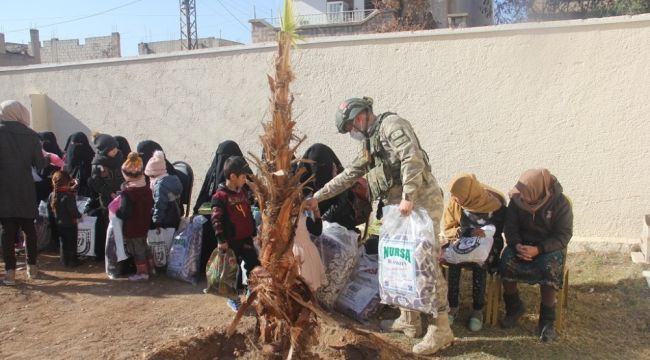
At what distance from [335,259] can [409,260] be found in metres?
1.03

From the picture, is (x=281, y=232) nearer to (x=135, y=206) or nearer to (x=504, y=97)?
(x=135, y=206)

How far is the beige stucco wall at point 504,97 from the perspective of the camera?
18.7ft

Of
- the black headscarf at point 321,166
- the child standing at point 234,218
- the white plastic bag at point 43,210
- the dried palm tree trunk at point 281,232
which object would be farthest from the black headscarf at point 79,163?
the dried palm tree trunk at point 281,232

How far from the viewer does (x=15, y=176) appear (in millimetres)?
5348

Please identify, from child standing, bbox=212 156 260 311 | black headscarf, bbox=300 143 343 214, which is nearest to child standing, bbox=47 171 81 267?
child standing, bbox=212 156 260 311

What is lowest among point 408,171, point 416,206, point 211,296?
point 211,296

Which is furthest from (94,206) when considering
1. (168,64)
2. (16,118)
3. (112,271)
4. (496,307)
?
(496,307)

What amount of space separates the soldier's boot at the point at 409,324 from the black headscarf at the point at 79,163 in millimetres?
4175

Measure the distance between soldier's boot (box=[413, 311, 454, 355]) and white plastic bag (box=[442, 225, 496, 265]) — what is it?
55 cm

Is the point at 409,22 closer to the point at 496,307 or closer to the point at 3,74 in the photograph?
the point at 3,74

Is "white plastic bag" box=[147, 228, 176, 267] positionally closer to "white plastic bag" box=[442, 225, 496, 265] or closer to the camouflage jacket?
the camouflage jacket

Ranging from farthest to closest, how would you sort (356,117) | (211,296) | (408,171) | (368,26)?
(368,26) < (211,296) < (356,117) < (408,171)

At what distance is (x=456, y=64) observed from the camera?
6.27 meters

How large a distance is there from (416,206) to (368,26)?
1712 cm
